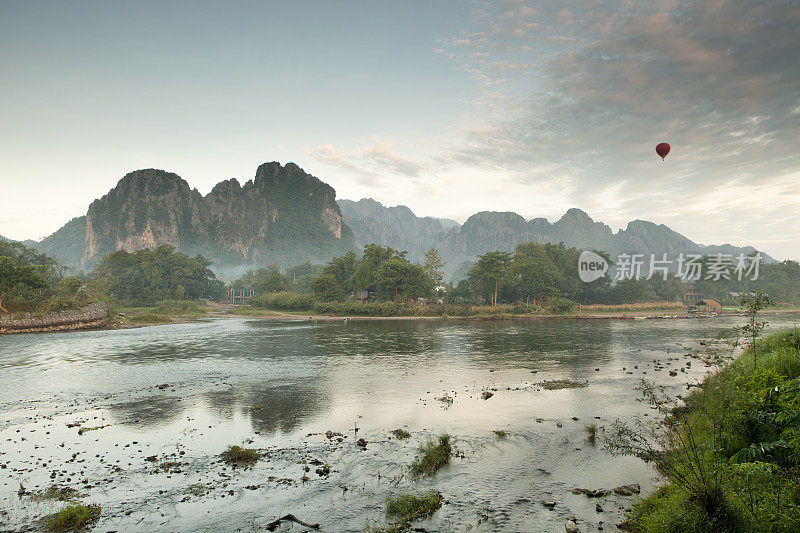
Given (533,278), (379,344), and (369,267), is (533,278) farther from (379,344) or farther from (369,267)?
(379,344)

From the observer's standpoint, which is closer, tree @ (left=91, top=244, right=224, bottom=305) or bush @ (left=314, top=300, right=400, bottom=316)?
bush @ (left=314, top=300, right=400, bottom=316)

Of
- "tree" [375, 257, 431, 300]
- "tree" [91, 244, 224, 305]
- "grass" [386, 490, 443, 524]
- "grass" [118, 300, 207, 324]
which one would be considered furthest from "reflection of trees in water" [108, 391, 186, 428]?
"tree" [91, 244, 224, 305]

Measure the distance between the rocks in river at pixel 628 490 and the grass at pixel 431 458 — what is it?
485 centimetres

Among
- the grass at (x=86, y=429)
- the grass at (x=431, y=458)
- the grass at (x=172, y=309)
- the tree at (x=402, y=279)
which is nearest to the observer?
the grass at (x=431, y=458)

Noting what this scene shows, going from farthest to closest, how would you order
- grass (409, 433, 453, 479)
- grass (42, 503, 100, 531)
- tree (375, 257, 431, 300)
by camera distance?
tree (375, 257, 431, 300) → grass (409, 433, 453, 479) → grass (42, 503, 100, 531)

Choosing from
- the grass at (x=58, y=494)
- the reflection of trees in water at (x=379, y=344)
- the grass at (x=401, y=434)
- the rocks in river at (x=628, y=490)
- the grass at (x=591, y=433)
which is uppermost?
the rocks in river at (x=628, y=490)

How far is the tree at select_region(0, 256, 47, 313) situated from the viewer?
54281 mm

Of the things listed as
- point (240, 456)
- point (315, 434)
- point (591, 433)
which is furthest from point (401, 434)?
point (591, 433)

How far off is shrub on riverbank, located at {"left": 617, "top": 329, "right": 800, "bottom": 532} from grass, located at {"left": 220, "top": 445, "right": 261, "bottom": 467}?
35.6ft

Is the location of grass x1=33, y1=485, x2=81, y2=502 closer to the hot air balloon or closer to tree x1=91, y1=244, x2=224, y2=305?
the hot air balloon

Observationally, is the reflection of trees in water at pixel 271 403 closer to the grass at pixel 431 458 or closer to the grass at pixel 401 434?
the grass at pixel 401 434

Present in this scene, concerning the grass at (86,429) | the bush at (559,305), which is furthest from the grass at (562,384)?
the bush at (559,305)

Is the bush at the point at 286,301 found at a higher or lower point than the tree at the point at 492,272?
lower

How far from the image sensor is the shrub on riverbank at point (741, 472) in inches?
271
